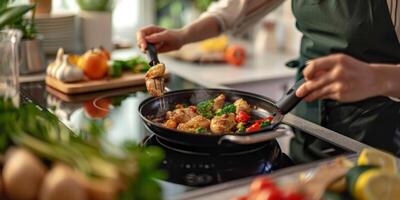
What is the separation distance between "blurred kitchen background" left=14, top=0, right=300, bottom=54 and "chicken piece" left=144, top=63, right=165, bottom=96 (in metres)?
0.77

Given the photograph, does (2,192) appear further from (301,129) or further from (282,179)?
(301,129)

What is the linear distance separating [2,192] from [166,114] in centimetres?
48

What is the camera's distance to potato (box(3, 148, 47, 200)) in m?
0.68

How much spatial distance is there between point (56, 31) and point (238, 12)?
0.70 meters

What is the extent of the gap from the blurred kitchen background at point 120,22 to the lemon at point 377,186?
1.35 m

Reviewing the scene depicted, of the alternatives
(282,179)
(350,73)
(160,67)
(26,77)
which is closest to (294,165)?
(282,179)

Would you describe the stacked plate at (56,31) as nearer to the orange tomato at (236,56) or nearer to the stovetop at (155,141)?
the stovetop at (155,141)

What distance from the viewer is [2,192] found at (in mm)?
718

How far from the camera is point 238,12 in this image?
150 cm

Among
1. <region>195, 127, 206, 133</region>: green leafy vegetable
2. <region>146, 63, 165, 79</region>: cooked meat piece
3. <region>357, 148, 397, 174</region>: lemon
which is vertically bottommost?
<region>195, 127, 206, 133</region>: green leafy vegetable

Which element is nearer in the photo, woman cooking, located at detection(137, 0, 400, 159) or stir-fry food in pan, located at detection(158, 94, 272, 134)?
stir-fry food in pan, located at detection(158, 94, 272, 134)

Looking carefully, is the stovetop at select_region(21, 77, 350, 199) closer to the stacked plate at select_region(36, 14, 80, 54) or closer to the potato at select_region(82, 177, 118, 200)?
the potato at select_region(82, 177, 118, 200)

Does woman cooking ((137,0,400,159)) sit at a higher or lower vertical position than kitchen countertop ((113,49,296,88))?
higher

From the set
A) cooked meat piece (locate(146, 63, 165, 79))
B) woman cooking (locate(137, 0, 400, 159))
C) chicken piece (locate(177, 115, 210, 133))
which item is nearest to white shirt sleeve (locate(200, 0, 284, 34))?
woman cooking (locate(137, 0, 400, 159))
